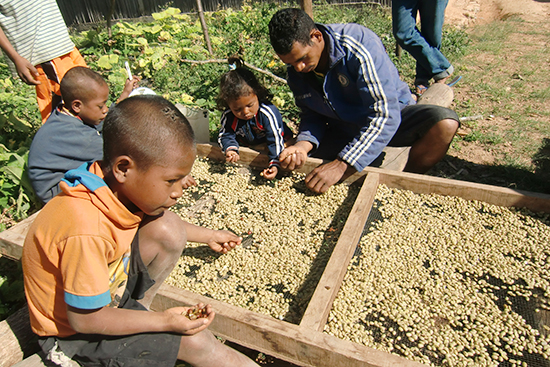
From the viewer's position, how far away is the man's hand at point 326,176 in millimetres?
3070

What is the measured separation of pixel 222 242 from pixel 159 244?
537mm

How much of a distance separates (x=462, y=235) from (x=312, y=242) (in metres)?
1.01

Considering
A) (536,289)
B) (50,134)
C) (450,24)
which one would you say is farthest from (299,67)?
(450,24)

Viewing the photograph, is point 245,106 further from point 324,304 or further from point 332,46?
point 324,304

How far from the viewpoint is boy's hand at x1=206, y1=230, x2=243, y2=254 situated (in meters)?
2.47

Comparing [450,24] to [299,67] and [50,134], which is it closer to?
[299,67]

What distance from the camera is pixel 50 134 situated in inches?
109

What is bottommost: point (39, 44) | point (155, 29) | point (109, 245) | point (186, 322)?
point (186, 322)

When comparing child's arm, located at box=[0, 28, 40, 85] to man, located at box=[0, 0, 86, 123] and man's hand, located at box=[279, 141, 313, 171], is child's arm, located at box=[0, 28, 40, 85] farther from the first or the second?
man's hand, located at box=[279, 141, 313, 171]

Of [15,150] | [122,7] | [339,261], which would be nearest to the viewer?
[339,261]

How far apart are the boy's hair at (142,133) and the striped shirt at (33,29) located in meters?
2.58

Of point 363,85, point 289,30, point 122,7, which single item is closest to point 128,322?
point 289,30

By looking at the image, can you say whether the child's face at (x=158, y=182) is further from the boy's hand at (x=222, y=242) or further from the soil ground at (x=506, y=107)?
the soil ground at (x=506, y=107)

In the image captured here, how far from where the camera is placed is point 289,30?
267 cm
